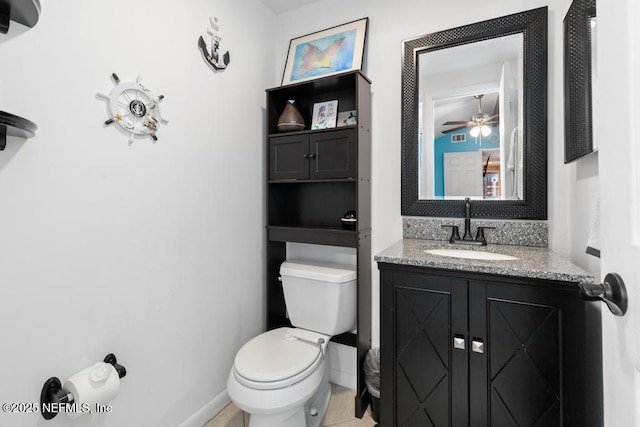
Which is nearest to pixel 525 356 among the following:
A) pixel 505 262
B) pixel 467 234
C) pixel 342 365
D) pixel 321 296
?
pixel 505 262

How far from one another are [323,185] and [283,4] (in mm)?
1297

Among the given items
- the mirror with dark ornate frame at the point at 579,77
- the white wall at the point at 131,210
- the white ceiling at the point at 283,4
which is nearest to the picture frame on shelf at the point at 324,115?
the white wall at the point at 131,210

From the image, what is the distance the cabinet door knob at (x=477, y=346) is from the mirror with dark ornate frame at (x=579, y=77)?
826 mm

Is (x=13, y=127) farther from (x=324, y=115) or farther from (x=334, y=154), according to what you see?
(x=324, y=115)

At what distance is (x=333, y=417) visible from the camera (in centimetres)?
170

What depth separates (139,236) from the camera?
1346 mm

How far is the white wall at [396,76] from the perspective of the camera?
1.48m

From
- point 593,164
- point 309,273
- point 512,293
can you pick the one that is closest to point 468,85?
point 593,164

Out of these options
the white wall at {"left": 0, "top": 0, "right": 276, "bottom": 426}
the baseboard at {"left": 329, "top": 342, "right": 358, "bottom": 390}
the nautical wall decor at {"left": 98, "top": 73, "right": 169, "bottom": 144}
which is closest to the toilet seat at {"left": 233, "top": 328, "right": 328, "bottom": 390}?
the white wall at {"left": 0, "top": 0, "right": 276, "bottom": 426}

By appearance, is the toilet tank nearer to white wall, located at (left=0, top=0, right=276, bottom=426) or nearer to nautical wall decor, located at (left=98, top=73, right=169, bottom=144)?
white wall, located at (left=0, top=0, right=276, bottom=426)

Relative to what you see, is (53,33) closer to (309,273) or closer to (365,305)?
(309,273)

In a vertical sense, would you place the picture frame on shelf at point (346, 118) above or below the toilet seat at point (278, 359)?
above

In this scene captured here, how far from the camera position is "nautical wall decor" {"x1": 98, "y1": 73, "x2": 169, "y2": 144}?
1.23 m

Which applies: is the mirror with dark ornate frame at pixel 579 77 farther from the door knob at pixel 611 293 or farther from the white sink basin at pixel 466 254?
the door knob at pixel 611 293
